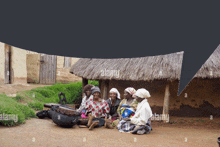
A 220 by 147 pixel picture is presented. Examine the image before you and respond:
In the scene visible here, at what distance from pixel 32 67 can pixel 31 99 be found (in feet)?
23.6

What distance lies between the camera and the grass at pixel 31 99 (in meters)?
5.11

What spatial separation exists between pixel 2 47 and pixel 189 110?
8.48 m

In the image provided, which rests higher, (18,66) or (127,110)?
(18,66)

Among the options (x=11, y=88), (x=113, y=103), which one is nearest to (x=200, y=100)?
(x=113, y=103)

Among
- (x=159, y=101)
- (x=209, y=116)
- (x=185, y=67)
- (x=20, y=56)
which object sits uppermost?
(x=20, y=56)

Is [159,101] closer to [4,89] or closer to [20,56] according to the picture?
[4,89]

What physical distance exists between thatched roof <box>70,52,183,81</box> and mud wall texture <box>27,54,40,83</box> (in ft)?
22.8

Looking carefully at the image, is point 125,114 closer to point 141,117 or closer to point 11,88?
point 141,117

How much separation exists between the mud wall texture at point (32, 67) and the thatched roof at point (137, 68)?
6960 millimetres

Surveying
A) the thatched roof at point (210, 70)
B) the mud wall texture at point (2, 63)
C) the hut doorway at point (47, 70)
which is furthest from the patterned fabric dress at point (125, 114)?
the hut doorway at point (47, 70)

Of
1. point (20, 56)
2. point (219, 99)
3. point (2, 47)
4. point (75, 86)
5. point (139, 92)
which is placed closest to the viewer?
point (139, 92)

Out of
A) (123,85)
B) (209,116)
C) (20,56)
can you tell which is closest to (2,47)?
(20,56)

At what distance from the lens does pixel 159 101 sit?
27.5 ft

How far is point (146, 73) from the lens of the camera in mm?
7418
